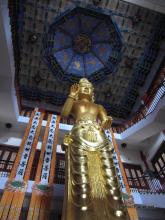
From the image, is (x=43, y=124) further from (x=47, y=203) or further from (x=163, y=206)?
(x=163, y=206)

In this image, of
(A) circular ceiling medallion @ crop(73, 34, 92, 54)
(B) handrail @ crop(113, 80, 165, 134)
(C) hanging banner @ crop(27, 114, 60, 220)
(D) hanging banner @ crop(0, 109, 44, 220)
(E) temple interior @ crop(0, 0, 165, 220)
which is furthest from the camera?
(A) circular ceiling medallion @ crop(73, 34, 92, 54)

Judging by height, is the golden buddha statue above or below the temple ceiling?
below

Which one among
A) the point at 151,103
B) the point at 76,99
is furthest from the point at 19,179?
the point at 151,103

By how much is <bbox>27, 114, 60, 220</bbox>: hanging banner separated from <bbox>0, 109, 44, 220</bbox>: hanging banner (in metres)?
0.29

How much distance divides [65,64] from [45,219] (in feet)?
27.4

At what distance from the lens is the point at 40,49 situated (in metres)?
10.5

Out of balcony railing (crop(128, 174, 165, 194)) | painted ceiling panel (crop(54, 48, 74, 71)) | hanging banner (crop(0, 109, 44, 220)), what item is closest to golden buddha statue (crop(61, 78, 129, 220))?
hanging banner (crop(0, 109, 44, 220))

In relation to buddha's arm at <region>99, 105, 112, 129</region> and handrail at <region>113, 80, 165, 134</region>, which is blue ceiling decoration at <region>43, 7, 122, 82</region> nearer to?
handrail at <region>113, 80, 165, 134</region>

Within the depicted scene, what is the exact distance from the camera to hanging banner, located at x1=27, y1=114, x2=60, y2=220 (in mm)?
4659

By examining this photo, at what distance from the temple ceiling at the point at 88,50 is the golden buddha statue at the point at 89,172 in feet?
15.9

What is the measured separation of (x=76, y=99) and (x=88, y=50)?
20.1 ft

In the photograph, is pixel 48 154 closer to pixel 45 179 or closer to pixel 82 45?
pixel 45 179

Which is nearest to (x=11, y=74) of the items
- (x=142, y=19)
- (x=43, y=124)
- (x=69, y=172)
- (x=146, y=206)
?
(x=43, y=124)

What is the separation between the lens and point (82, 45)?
439 inches
